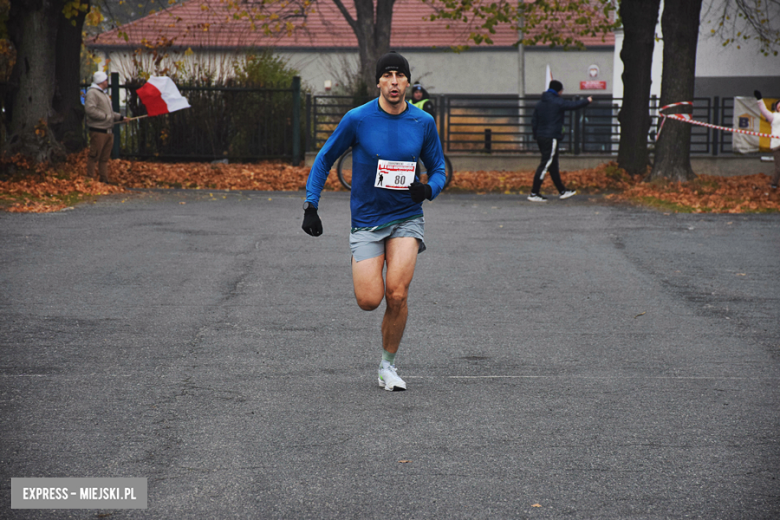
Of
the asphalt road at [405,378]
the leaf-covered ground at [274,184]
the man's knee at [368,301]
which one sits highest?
the man's knee at [368,301]

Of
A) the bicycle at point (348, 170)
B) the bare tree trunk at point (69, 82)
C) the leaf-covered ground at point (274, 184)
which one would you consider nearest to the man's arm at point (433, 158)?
the bicycle at point (348, 170)

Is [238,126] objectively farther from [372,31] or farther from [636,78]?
[636,78]

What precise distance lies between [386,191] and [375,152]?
236 millimetres

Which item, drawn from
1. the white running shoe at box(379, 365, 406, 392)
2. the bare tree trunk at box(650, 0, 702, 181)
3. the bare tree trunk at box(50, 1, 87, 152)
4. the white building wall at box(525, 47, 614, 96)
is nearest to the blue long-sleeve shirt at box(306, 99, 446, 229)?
the white running shoe at box(379, 365, 406, 392)

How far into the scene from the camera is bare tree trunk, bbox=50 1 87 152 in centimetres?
1834

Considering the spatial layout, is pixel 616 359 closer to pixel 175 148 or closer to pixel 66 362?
pixel 66 362

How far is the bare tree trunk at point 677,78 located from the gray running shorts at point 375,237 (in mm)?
13031

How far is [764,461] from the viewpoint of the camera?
4156 mm

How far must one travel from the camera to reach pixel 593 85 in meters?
40.1

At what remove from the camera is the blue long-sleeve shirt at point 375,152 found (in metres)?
5.25

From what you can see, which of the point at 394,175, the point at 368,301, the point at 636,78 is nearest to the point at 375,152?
the point at 394,175

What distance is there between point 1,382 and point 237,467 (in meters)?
2.07

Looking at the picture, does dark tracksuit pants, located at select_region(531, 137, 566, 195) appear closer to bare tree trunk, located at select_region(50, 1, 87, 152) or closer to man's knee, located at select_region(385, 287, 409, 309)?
bare tree trunk, located at select_region(50, 1, 87, 152)

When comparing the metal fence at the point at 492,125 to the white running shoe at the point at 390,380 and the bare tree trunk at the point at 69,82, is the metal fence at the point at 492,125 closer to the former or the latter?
the bare tree trunk at the point at 69,82
